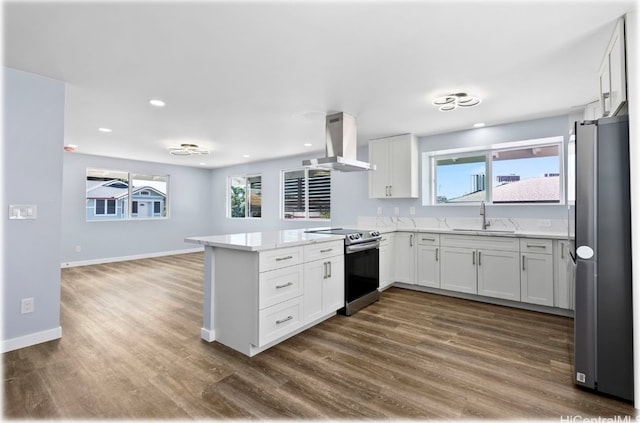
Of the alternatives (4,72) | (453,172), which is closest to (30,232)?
(4,72)

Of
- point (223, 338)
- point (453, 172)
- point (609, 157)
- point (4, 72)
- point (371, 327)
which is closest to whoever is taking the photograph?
point (609, 157)

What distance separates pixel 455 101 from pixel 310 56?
1.68 m

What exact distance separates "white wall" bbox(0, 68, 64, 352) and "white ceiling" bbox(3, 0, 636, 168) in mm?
269

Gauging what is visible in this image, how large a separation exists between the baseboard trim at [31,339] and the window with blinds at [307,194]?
4.31m

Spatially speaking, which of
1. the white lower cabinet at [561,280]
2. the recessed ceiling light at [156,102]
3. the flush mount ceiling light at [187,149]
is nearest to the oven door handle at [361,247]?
the white lower cabinet at [561,280]

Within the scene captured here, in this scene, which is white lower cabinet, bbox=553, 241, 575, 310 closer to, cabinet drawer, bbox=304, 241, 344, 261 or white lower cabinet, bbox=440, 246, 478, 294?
white lower cabinet, bbox=440, 246, 478, 294

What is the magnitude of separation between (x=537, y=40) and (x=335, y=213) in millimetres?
4143

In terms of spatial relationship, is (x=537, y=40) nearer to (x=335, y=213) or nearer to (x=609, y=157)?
Result: (x=609, y=157)

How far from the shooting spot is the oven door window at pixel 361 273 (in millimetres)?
3434

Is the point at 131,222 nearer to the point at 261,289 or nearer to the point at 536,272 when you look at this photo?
the point at 261,289

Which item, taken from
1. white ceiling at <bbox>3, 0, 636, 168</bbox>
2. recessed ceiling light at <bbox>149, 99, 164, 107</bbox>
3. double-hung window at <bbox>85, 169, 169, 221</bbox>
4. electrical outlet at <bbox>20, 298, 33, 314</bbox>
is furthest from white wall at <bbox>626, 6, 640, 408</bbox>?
double-hung window at <bbox>85, 169, 169, 221</bbox>

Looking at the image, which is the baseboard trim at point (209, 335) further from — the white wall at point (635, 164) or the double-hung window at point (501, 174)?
the double-hung window at point (501, 174)

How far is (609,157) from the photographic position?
187 cm

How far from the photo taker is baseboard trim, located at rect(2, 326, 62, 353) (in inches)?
98.1
